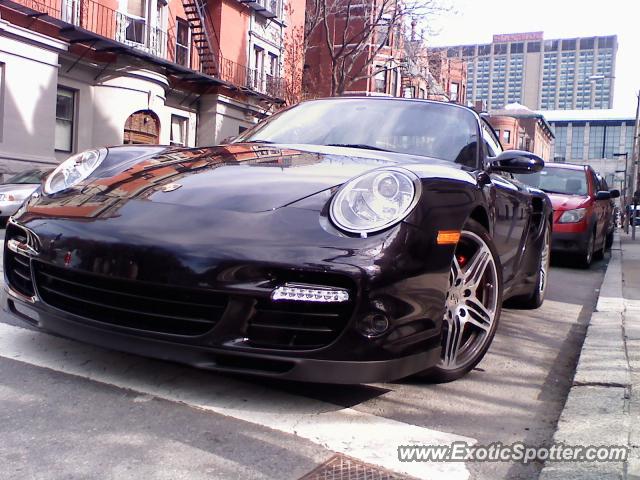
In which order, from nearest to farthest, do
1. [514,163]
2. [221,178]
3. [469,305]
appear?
[221,178] → [469,305] → [514,163]

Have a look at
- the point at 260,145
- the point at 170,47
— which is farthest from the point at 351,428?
the point at 170,47

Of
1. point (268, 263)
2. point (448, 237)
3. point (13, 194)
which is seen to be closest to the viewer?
point (268, 263)

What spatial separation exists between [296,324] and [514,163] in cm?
196

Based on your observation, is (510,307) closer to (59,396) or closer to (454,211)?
→ (454,211)

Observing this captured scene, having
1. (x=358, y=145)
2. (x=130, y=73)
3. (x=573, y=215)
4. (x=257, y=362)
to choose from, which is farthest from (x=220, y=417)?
(x=130, y=73)

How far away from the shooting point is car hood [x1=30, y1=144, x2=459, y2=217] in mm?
2654

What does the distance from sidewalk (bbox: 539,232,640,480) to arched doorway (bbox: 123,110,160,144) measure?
16716 mm

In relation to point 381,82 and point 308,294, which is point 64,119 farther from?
point 381,82

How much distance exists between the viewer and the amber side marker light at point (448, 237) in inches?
104

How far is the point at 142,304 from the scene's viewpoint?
244 centimetres

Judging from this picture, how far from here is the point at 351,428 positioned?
7.89ft

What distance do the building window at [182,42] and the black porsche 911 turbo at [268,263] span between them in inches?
771

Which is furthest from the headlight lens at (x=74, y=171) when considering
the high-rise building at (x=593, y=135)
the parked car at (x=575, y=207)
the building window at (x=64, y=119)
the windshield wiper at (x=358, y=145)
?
the high-rise building at (x=593, y=135)

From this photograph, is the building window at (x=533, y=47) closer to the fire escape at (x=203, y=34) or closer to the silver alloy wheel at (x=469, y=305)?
the fire escape at (x=203, y=34)
